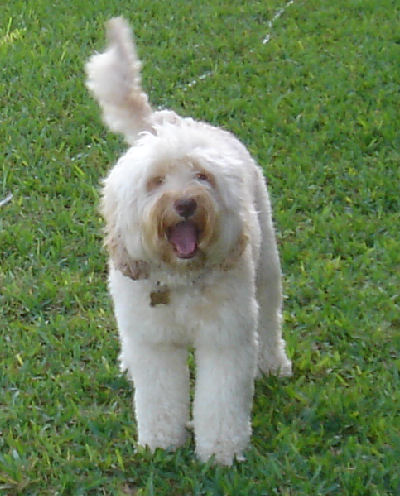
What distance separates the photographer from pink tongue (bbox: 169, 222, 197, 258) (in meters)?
3.96

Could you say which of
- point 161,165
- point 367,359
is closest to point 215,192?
point 161,165

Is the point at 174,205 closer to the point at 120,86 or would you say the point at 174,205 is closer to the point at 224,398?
the point at 224,398

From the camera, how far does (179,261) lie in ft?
13.2

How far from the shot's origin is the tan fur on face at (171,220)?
12.7ft

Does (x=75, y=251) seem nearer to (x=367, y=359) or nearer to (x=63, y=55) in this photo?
(x=367, y=359)

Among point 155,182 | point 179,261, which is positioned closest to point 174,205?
point 155,182

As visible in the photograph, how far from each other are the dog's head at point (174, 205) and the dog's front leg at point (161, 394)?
436 millimetres

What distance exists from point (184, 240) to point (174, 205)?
0.17m

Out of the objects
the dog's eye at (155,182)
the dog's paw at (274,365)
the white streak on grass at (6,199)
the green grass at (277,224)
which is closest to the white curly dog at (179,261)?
the dog's eye at (155,182)

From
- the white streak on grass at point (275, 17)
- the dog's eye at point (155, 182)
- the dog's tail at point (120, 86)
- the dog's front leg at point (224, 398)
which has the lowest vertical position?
the dog's front leg at point (224, 398)

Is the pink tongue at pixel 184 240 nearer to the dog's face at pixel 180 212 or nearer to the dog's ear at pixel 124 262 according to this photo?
the dog's face at pixel 180 212

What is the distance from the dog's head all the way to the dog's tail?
670mm

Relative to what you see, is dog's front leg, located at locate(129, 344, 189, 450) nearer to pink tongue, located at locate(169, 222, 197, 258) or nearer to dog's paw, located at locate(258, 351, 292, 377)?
pink tongue, located at locate(169, 222, 197, 258)

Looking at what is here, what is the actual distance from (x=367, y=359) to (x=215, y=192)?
1.71 m
